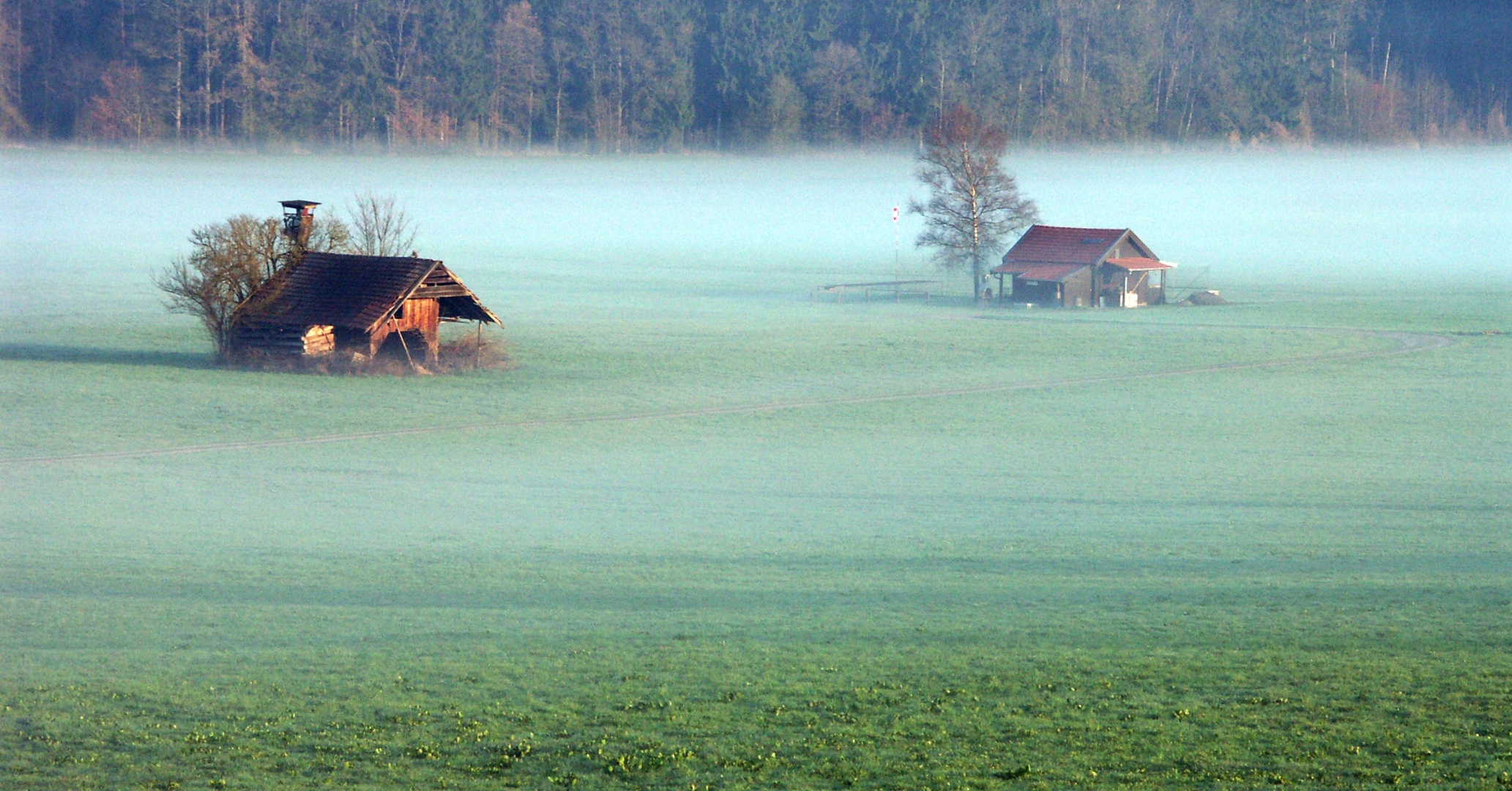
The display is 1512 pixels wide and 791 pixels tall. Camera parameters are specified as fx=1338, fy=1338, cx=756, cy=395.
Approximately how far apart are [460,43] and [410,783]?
514ft

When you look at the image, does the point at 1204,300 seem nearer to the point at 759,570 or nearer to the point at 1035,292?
the point at 1035,292

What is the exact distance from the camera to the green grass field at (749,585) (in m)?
14.1

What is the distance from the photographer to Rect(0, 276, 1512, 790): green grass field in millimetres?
14086

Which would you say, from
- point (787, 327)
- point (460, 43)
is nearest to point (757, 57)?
point (460, 43)

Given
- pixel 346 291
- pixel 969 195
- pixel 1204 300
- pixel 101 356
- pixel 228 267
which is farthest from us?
pixel 969 195

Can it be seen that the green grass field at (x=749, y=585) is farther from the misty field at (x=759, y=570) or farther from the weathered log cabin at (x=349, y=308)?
the weathered log cabin at (x=349, y=308)

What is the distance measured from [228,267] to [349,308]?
5.71m

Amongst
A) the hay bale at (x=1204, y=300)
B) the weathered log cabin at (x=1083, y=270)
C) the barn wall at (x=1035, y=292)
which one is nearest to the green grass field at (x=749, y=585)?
the weathered log cabin at (x=1083, y=270)

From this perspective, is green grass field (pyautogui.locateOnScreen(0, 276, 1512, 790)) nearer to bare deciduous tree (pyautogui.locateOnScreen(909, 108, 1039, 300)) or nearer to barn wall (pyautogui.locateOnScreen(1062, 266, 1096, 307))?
barn wall (pyautogui.locateOnScreen(1062, 266, 1096, 307))

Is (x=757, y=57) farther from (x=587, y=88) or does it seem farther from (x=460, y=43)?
(x=460, y=43)

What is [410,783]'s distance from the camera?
13070 mm

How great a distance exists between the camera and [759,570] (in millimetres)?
23844

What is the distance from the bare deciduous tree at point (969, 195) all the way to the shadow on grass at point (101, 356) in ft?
164

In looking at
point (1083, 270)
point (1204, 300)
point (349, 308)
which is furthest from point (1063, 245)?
point (349, 308)
